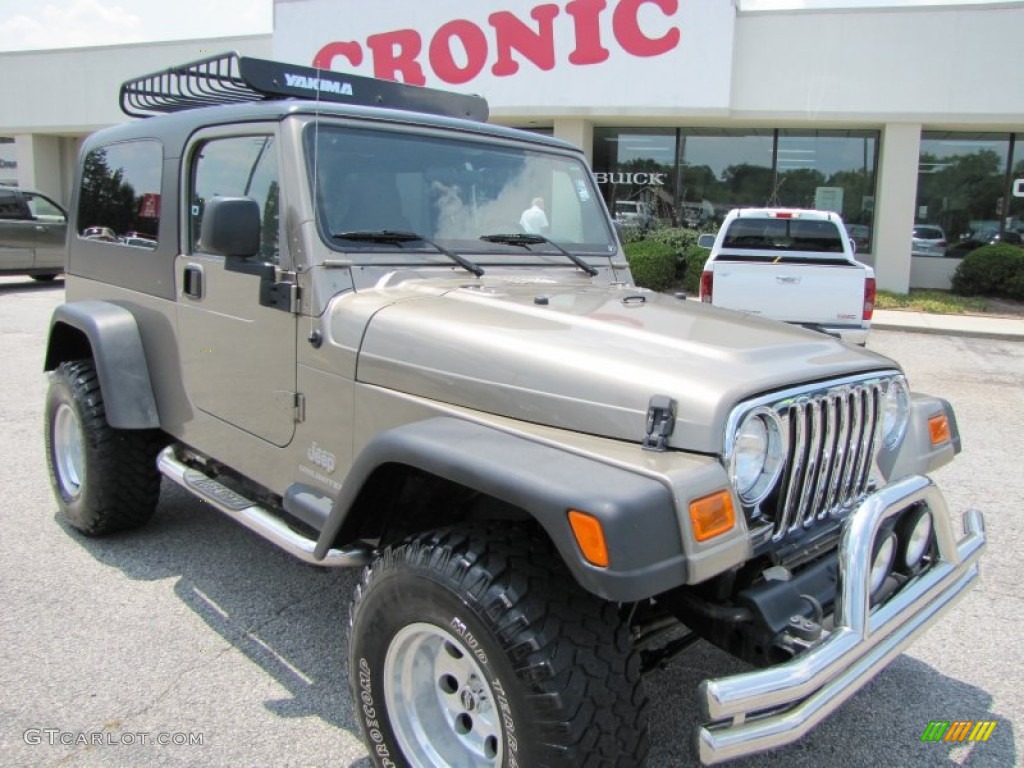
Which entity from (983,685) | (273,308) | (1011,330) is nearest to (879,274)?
(1011,330)

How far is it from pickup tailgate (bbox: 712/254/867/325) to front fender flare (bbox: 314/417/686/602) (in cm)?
661

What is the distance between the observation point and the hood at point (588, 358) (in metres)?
2.15

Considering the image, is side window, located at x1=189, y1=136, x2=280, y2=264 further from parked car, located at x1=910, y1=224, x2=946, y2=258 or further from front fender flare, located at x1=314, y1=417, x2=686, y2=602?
parked car, located at x1=910, y1=224, x2=946, y2=258

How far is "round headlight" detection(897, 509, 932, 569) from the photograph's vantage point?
2.43 metres

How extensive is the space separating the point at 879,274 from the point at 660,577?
15.9 metres

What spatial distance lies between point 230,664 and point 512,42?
48.4 feet

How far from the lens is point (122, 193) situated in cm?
421

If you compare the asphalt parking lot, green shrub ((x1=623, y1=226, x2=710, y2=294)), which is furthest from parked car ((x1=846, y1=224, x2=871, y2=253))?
the asphalt parking lot

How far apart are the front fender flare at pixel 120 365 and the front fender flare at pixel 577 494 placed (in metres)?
2.15

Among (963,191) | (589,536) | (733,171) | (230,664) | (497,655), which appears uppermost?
(733,171)

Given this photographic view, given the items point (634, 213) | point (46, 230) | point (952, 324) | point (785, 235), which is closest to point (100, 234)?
point (785, 235)

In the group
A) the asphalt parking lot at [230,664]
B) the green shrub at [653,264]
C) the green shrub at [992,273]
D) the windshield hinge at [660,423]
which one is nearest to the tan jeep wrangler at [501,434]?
the windshield hinge at [660,423]

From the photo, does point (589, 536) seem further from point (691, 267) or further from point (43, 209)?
point (43, 209)

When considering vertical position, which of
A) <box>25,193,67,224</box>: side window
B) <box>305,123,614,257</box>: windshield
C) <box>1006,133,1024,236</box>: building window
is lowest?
<box>305,123,614,257</box>: windshield
